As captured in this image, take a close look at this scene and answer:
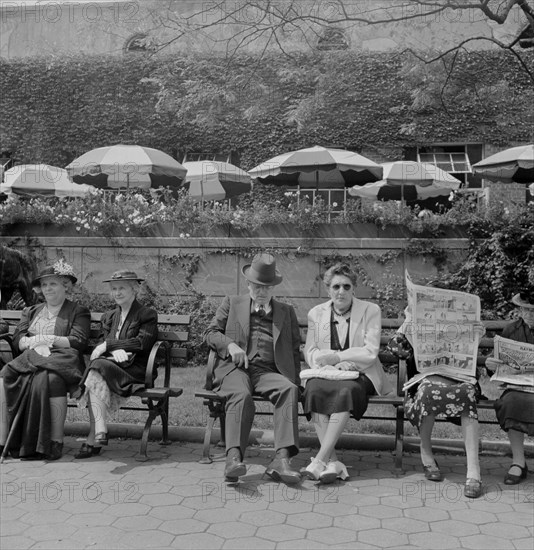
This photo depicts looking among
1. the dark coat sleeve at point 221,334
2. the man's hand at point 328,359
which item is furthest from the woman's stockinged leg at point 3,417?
the man's hand at point 328,359

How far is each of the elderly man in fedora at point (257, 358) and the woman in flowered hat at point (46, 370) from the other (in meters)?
1.10

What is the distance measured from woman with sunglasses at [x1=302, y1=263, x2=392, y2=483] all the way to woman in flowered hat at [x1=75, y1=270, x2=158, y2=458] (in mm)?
1320

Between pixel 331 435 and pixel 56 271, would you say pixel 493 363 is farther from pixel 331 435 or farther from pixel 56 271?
pixel 56 271

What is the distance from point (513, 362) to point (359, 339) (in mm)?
1094

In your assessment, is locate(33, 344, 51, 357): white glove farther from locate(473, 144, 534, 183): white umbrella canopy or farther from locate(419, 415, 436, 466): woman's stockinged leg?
locate(473, 144, 534, 183): white umbrella canopy

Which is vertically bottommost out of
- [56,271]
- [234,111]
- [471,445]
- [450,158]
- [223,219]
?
[471,445]

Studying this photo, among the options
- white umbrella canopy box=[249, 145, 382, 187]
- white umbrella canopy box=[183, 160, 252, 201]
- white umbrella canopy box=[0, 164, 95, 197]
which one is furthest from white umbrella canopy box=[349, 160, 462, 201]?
white umbrella canopy box=[0, 164, 95, 197]

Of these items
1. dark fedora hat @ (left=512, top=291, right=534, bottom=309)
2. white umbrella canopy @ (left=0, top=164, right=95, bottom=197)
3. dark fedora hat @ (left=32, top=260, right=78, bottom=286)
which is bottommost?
dark fedora hat @ (left=512, top=291, right=534, bottom=309)

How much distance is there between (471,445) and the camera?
13.8 ft

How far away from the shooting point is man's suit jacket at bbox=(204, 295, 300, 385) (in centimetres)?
486

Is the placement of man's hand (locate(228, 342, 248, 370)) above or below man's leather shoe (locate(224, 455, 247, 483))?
above

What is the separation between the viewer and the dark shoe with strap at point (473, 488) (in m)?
3.99

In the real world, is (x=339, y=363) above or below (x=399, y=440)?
above

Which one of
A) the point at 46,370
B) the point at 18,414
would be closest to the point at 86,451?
the point at 18,414
